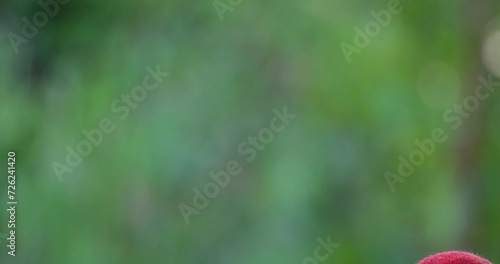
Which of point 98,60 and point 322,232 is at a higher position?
point 98,60

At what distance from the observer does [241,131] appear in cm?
245

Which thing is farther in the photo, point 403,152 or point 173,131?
point 403,152

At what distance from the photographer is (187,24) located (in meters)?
2.42

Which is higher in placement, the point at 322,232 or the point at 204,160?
the point at 204,160

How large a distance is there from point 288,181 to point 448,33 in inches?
29.6

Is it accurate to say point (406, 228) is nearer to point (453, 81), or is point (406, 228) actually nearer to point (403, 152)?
point (403, 152)

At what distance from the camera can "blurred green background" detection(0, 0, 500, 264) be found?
2291 millimetres

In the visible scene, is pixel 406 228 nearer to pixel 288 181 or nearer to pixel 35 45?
pixel 288 181

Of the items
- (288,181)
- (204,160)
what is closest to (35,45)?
(204,160)

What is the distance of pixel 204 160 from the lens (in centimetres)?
239

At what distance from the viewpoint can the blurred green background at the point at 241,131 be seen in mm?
2291

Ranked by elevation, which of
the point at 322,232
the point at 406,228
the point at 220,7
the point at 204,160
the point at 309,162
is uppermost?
the point at 220,7

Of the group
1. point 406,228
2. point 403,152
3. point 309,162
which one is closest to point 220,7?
point 309,162

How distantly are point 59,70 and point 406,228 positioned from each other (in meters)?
1.22
